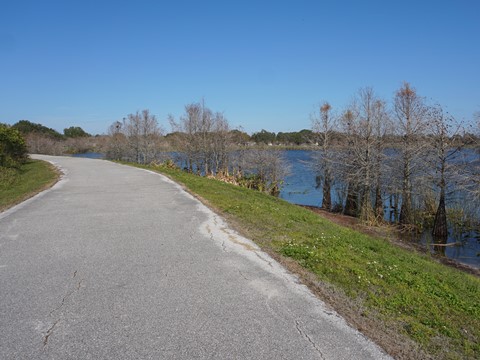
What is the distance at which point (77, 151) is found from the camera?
8012 centimetres

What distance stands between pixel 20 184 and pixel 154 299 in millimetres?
16496

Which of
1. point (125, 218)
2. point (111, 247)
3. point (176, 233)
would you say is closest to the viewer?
point (111, 247)

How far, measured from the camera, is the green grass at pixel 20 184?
1161 centimetres

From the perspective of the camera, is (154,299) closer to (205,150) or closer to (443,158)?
(443,158)

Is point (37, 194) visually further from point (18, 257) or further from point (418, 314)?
point (418, 314)

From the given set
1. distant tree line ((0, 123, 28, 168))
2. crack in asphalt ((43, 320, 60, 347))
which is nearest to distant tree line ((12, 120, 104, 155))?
distant tree line ((0, 123, 28, 168))

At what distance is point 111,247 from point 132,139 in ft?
128

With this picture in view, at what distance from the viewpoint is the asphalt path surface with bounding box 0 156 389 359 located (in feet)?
10.9

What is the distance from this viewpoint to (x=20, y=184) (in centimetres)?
1759

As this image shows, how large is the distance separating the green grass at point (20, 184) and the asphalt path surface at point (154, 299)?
4194 mm

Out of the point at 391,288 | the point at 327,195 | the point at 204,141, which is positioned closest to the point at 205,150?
the point at 204,141

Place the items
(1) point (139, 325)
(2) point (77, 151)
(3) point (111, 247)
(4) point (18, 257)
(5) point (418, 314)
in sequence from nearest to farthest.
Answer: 1. (1) point (139, 325)
2. (5) point (418, 314)
3. (4) point (18, 257)
4. (3) point (111, 247)
5. (2) point (77, 151)

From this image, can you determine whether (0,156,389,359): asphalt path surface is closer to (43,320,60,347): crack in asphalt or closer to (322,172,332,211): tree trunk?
(43,320,60,347): crack in asphalt

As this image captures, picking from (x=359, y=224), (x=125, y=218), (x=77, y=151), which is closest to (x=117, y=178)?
(x=125, y=218)
